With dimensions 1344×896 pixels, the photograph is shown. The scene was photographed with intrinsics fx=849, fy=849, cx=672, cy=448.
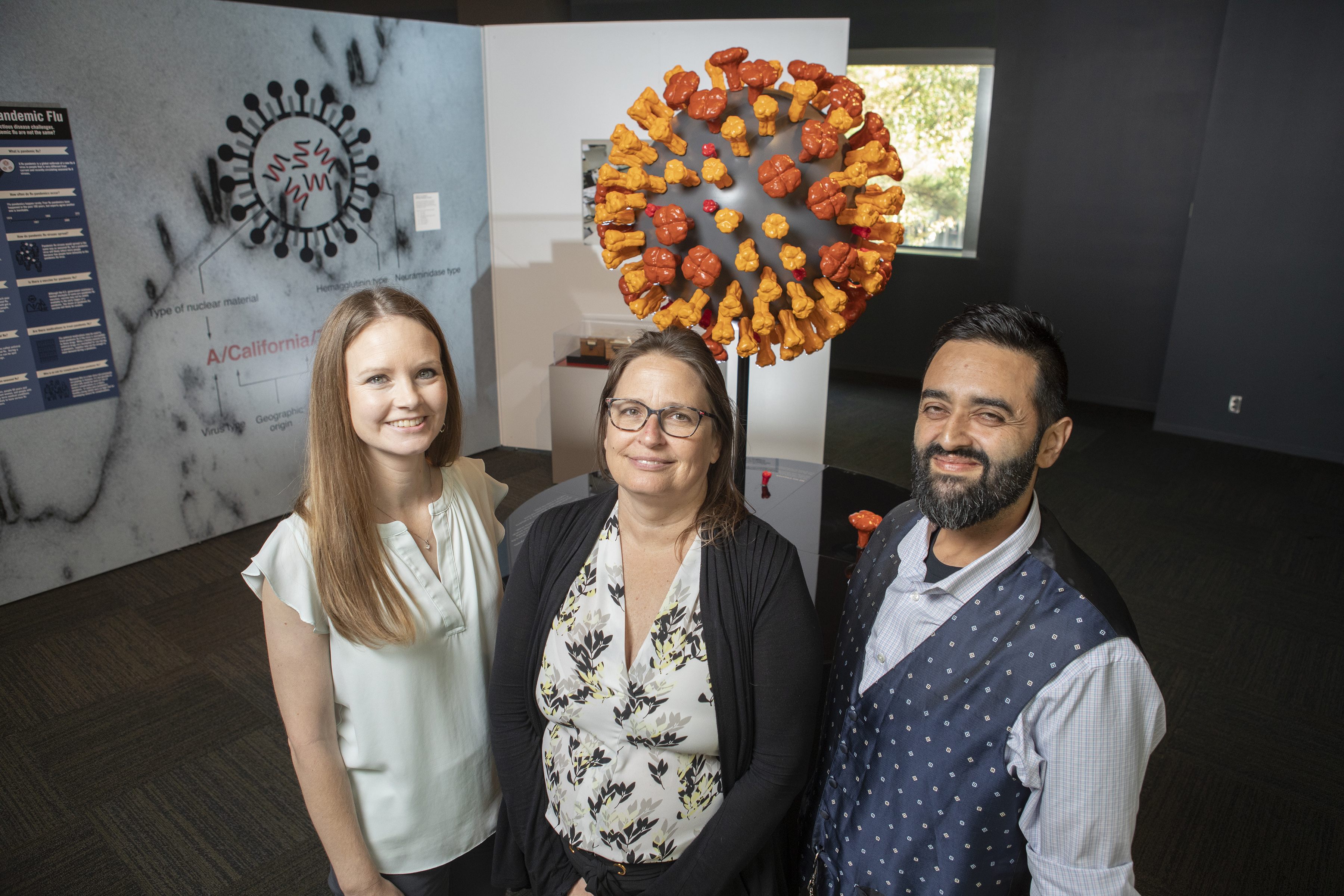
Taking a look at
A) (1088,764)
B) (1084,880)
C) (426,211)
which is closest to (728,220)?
(1088,764)

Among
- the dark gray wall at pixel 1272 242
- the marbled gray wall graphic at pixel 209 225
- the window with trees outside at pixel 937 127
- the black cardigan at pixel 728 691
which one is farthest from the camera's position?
the window with trees outside at pixel 937 127

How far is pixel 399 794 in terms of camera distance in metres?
1.48

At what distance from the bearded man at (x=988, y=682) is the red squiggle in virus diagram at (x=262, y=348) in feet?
11.3

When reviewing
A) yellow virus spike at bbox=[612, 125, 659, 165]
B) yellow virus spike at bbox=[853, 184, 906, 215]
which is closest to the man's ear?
yellow virus spike at bbox=[853, 184, 906, 215]

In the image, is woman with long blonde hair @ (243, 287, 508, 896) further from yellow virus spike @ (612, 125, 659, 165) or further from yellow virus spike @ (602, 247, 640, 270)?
yellow virus spike @ (612, 125, 659, 165)

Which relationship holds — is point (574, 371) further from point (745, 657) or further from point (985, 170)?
point (985, 170)

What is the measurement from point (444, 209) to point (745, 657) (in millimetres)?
4374

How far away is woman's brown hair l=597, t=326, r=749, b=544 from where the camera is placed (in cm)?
135

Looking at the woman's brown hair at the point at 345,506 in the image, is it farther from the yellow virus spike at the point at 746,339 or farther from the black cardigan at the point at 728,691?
the yellow virus spike at the point at 746,339

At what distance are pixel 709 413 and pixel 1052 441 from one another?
1.79 ft

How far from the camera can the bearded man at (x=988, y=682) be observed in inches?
45.3

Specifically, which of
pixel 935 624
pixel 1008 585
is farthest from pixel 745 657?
pixel 1008 585

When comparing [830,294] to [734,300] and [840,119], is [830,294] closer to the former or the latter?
[734,300]

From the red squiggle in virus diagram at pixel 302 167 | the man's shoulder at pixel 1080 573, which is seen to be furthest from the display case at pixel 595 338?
the man's shoulder at pixel 1080 573
